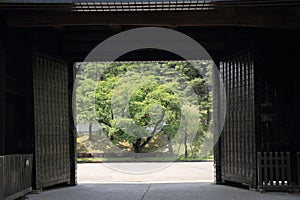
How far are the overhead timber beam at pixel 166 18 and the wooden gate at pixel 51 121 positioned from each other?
2070 mm

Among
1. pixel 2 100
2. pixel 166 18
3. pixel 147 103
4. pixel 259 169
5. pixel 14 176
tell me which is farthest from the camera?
pixel 147 103

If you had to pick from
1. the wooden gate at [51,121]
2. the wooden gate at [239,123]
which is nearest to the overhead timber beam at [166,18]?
the wooden gate at [239,123]

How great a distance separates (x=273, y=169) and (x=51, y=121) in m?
4.39

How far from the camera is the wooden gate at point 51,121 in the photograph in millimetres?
8586

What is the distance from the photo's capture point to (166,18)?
662 centimetres

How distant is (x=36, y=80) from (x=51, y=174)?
6.13 feet

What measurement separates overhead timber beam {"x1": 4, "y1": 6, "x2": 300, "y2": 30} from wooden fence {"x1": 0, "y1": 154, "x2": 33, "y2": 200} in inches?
81.7

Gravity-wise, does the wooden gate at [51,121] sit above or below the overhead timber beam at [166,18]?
below

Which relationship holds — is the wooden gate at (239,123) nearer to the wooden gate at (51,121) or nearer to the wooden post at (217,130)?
the wooden post at (217,130)

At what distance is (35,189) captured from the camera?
8297 millimetres

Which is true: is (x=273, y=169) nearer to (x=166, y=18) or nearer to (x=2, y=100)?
(x=166, y=18)

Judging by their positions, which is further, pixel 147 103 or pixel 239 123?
pixel 147 103

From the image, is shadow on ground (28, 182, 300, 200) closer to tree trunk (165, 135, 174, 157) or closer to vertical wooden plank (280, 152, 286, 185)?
vertical wooden plank (280, 152, 286, 185)

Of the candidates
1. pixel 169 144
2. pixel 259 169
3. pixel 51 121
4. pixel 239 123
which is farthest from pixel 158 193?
pixel 169 144
